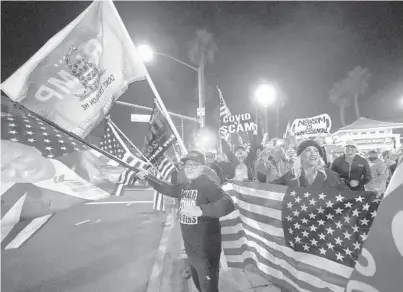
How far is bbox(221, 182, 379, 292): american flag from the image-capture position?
2.54 m

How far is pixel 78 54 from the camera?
354cm

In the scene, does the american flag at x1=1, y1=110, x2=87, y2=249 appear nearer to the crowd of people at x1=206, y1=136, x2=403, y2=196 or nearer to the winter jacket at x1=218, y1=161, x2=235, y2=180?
the crowd of people at x1=206, y1=136, x2=403, y2=196

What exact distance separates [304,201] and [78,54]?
134 inches

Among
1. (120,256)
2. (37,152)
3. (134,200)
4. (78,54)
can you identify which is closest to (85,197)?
(37,152)

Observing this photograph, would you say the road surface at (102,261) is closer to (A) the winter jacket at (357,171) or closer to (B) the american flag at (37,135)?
(B) the american flag at (37,135)

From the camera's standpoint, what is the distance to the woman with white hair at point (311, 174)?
131 inches

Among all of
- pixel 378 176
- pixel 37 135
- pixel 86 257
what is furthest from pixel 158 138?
pixel 378 176

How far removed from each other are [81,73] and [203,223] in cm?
254

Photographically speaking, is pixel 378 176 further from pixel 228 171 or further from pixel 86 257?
pixel 86 257

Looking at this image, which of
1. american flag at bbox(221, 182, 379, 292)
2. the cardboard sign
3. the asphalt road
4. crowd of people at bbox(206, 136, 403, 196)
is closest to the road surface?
the asphalt road

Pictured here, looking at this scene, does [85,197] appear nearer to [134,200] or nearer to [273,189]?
[273,189]

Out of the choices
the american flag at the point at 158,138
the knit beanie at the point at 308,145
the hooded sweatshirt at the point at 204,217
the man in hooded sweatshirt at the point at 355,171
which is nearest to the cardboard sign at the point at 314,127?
the man in hooded sweatshirt at the point at 355,171

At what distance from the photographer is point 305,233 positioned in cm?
287

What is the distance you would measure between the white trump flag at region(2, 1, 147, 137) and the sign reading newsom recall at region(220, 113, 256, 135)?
18.9 feet
